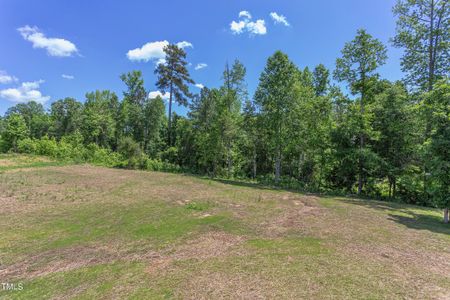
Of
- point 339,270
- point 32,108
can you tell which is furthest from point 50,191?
point 32,108

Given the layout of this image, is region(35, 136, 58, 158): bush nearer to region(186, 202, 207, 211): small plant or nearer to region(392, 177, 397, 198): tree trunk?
region(186, 202, 207, 211): small plant

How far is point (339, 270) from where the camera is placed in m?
4.04

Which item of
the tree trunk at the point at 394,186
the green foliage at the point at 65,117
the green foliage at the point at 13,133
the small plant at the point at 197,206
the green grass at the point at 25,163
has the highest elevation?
the green foliage at the point at 65,117

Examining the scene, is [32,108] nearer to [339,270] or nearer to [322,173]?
[322,173]

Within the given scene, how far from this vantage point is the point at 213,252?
4.89 m

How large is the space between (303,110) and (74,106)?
1565 inches

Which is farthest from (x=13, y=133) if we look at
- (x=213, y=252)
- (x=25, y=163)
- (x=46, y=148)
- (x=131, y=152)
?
(x=213, y=252)

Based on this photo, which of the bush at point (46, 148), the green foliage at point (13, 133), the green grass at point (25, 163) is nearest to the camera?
the green grass at point (25, 163)

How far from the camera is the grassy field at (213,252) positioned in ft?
11.5

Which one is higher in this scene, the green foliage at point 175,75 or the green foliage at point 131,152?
the green foliage at point 175,75

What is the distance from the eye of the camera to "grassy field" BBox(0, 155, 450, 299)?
3.52 meters

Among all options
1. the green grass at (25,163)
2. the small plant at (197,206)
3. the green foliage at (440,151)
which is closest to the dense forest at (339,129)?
the green foliage at (440,151)

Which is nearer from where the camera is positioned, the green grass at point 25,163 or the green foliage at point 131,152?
the green grass at point 25,163

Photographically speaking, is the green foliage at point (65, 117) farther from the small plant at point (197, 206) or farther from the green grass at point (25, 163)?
the small plant at point (197, 206)
